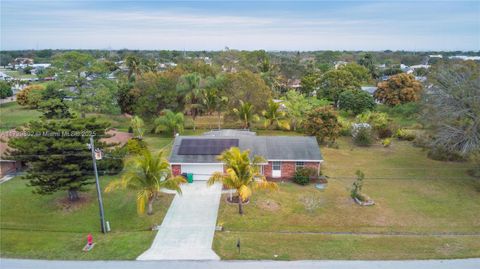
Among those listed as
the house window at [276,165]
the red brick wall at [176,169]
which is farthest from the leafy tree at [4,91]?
the house window at [276,165]

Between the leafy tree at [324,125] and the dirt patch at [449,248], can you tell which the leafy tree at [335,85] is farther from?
the dirt patch at [449,248]

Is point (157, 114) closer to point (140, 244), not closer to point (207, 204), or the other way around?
point (207, 204)

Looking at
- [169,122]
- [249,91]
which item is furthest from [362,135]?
[169,122]

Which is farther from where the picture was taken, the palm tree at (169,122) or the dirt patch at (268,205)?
the palm tree at (169,122)

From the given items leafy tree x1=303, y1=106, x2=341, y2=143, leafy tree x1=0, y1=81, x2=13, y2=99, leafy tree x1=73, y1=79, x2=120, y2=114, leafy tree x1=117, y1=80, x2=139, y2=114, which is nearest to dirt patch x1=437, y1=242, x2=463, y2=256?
leafy tree x1=303, y1=106, x2=341, y2=143

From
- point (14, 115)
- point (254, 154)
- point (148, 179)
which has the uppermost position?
point (148, 179)

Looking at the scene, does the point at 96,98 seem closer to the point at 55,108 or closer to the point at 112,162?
the point at 55,108
